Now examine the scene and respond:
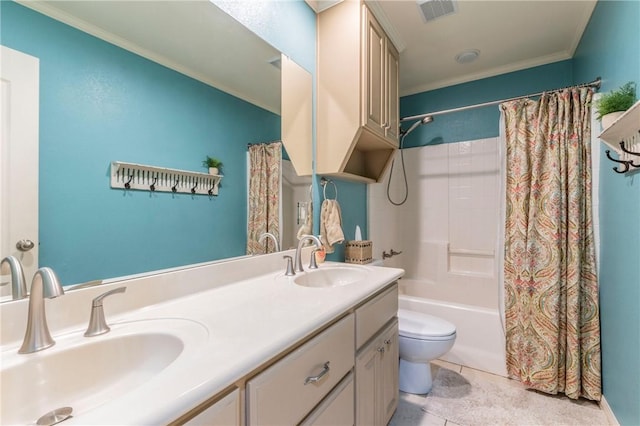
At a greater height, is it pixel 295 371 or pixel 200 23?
pixel 200 23

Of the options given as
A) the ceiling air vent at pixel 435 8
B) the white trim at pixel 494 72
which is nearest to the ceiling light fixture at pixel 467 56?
the white trim at pixel 494 72

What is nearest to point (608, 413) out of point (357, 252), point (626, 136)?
point (626, 136)

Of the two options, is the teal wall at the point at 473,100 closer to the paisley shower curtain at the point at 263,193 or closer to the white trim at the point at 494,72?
the white trim at the point at 494,72

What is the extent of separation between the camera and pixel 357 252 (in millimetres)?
1976

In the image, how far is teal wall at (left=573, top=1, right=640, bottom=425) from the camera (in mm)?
1174

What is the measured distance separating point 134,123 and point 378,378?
1.40 m

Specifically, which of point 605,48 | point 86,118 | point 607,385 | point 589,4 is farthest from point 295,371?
point 589,4

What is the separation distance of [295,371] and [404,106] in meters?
2.99

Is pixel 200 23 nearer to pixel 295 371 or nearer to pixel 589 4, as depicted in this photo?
pixel 295 371

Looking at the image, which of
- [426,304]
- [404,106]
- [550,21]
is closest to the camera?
[550,21]

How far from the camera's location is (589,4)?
1722 millimetres

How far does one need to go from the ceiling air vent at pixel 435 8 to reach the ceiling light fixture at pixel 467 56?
1.85ft

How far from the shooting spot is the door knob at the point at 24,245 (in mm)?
656

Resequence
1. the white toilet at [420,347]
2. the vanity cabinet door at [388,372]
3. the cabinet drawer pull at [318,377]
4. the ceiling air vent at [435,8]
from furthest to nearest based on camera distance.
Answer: the ceiling air vent at [435,8], the white toilet at [420,347], the vanity cabinet door at [388,372], the cabinet drawer pull at [318,377]
